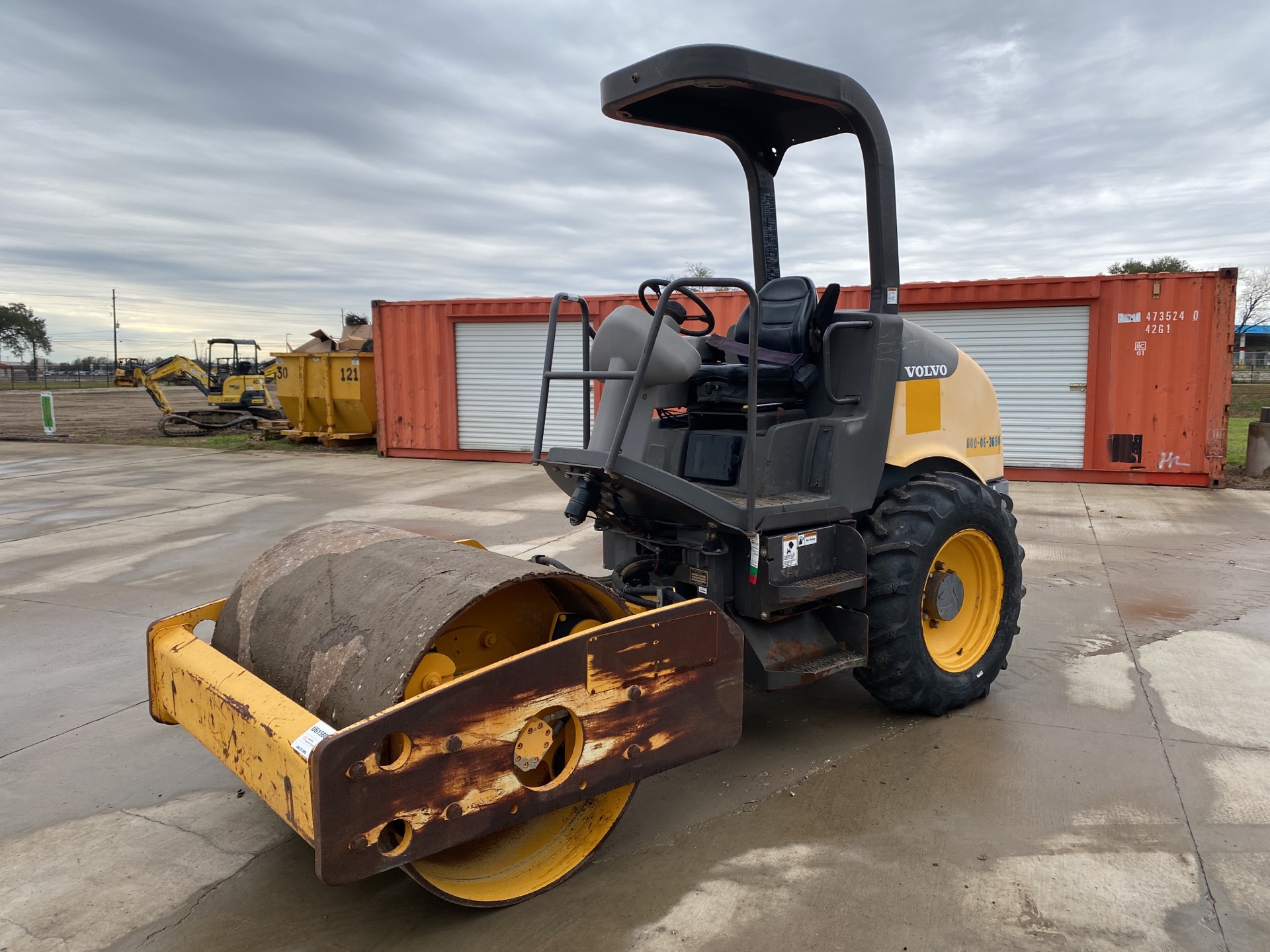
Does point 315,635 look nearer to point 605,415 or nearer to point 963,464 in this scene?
point 605,415

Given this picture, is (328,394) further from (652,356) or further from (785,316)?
(652,356)

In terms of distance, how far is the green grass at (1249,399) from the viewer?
22.1m

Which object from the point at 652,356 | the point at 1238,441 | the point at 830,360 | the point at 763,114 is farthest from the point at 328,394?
the point at 1238,441

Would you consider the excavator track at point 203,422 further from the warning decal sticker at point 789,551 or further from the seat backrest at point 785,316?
the warning decal sticker at point 789,551

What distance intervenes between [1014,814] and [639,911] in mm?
1498

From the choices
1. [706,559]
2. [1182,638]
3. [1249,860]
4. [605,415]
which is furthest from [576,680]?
[1182,638]

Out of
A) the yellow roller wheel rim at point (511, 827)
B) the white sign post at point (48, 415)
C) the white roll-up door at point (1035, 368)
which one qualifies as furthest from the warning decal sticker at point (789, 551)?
the white sign post at point (48, 415)

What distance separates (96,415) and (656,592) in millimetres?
29456

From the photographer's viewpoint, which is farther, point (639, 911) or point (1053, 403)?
point (1053, 403)

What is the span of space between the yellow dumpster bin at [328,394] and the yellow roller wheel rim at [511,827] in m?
14.4

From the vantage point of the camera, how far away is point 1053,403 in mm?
12734

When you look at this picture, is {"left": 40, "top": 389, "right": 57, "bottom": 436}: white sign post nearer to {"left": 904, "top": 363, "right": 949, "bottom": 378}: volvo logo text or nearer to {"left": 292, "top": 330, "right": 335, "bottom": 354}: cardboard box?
{"left": 292, "top": 330, "right": 335, "bottom": 354}: cardboard box

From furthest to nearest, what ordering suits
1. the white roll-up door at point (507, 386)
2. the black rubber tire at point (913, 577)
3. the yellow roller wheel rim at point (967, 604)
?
the white roll-up door at point (507, 386) < the yellow roller wheel rim at point (967, 604) < the black rubber tire at point (913, 577)

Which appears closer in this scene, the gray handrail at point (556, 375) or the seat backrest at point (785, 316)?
the gray handrail at point (556, 375)
